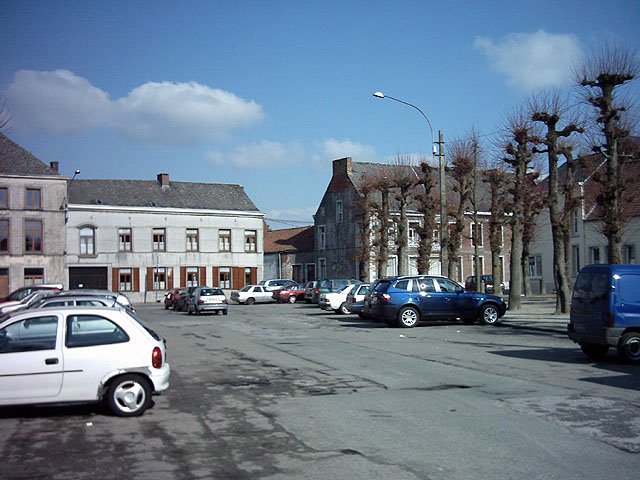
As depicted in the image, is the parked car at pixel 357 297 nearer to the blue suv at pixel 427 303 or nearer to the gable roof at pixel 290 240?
the blue suv at pixel 427 303

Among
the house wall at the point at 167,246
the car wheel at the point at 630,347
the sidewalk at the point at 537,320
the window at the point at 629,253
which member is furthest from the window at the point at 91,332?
the house wall at the point at 167,246

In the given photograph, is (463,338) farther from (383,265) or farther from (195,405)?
(383,265)

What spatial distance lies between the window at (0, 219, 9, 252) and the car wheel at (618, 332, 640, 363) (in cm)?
4993

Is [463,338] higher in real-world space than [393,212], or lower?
lower

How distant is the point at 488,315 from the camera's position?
26328mm

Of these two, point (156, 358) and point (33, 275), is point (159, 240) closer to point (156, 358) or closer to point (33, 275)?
point (33, 275)

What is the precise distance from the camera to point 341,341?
2089 cm

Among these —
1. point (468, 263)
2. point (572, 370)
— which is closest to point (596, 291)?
point (572, 370)

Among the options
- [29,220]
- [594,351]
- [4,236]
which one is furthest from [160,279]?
[594,351]

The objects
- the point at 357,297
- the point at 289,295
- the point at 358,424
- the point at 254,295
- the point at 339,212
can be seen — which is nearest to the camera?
the point at 358,424

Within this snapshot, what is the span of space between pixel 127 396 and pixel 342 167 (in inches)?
2104

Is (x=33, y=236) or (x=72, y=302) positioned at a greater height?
(x=33, y=236)

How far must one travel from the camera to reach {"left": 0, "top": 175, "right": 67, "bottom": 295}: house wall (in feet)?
179

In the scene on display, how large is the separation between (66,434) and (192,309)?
31378mm
